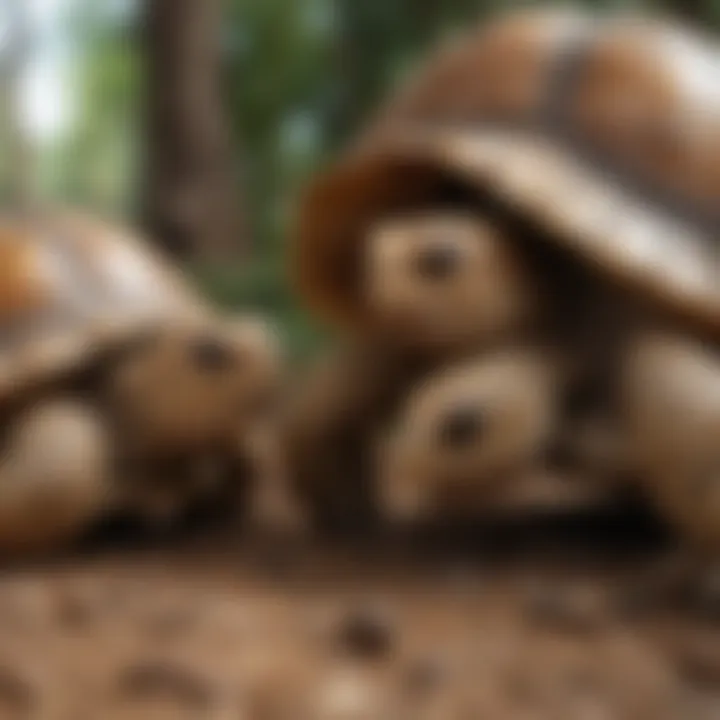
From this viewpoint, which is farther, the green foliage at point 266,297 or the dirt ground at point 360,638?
the green foliage at point 266,297

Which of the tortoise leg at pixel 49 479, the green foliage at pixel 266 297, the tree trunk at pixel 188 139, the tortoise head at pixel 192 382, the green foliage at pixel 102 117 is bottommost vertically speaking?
the tortoise leg at pixel 49 479

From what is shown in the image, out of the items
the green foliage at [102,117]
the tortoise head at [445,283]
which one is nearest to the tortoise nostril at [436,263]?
the tortoise head at [445,283]

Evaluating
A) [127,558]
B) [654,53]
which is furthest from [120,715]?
[654,53]

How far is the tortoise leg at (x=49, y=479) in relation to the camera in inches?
37.1

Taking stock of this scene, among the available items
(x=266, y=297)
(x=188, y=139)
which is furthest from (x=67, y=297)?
(x=188, y=139)

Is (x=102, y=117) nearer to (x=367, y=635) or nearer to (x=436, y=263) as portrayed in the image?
(x=436, y=263)

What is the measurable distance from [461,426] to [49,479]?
31cm

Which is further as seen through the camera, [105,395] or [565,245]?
[105,395]

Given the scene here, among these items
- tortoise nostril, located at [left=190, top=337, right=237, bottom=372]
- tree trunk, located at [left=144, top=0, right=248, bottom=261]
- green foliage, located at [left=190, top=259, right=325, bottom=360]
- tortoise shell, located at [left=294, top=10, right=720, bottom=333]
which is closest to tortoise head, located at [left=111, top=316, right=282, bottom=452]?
tortoise nostril, located at [left=190, top=337, right=237, bottom=372]

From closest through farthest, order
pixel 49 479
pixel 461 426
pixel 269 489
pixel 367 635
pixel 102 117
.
Result: pixel 367 635 < pixel 461 426 < pixel 49 479 < pixel 269 489 < pixel 102 117

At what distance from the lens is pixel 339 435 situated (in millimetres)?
1085

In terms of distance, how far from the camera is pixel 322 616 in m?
0.79

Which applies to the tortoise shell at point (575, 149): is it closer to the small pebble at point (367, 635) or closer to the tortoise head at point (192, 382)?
the tortoise head at point (192, 382)

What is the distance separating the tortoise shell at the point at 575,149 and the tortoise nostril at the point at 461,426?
13 cm
